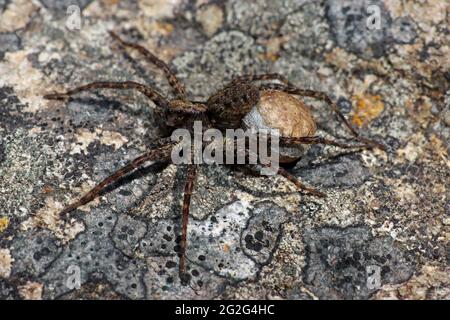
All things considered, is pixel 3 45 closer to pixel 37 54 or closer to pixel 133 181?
pixel 37 54


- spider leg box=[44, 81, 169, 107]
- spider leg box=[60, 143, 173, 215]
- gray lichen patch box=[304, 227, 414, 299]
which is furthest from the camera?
spider leg box=[44, 81, 169, 107]

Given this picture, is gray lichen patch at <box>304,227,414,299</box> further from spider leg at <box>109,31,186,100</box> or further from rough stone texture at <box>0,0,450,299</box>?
spider leg at <box>109,31,186,100</box>

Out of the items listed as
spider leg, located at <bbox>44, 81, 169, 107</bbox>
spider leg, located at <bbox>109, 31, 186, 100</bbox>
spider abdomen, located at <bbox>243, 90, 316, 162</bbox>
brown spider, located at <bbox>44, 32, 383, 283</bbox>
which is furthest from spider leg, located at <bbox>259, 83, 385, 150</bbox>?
spider leg, located at <bbox>44, 81, 169, 107</bbox>

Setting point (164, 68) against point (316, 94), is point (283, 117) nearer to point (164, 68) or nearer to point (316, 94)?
point (316, 94)

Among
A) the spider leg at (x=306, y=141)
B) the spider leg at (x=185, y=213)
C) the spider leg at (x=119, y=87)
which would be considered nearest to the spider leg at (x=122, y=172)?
the spider leg at (x=185, y=213)

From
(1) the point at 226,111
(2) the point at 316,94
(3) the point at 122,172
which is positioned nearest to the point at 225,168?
(1) the point at 226,111

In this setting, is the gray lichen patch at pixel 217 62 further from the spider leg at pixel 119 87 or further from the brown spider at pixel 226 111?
the spider leg at pixel 119 87
